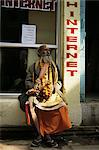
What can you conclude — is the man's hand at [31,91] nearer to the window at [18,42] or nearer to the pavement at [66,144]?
the window at [18,42]

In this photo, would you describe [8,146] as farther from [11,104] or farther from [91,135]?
[91,135]

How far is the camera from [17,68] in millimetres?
7434

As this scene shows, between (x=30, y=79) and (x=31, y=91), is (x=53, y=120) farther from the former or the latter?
(x=30, y=79)

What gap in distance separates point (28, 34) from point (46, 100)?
147 cm

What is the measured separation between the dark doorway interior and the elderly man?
10.6 feet

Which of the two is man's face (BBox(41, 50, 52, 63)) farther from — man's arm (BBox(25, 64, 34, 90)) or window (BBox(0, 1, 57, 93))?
window (BBox(0, 1, 57, 93))

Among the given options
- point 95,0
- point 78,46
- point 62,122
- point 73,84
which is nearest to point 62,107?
point 62,122

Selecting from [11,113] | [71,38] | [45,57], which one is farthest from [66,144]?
[71,38]

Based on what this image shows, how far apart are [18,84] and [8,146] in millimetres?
1277

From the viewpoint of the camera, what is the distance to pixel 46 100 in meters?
6.59

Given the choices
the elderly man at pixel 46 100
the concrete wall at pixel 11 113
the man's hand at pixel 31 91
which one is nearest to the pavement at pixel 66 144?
the elderly man at pixel 46 100

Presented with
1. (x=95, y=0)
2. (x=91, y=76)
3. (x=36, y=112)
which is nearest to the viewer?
(x=36, y=112)

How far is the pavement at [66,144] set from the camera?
21.8ft

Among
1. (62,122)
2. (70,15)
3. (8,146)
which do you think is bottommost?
(8,146)
